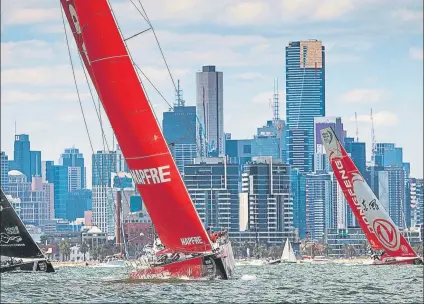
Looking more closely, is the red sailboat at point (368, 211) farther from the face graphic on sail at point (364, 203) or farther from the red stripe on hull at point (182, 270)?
the red stripe on hull at point (182, 270)

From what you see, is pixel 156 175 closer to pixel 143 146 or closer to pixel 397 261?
pixel 143 146

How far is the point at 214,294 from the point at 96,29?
14519 millimetres

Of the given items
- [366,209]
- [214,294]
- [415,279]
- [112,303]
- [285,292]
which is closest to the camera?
[112,303]

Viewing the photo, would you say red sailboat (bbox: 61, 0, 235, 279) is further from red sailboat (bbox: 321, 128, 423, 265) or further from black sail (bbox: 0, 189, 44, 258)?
red sailboat (bbox: 321, 128, 423, 265)

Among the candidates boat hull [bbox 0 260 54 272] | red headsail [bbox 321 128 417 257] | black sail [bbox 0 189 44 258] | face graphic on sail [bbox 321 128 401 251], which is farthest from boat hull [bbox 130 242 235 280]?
face graphic on sail [bbox 321 128 401 251]

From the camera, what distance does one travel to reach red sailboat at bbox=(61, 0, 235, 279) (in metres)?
72.4

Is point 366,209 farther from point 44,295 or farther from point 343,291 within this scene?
point 44,295

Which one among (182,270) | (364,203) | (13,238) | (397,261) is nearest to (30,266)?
(13,238)

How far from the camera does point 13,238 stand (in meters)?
89.9

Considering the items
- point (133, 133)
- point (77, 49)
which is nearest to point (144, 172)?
point (133, 133)

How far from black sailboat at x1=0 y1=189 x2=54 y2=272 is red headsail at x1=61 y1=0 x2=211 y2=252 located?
17.4 meters

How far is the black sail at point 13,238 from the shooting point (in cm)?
8956

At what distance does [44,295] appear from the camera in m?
68.4

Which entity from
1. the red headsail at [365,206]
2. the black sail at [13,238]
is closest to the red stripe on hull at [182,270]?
the black sail at [13,238]
